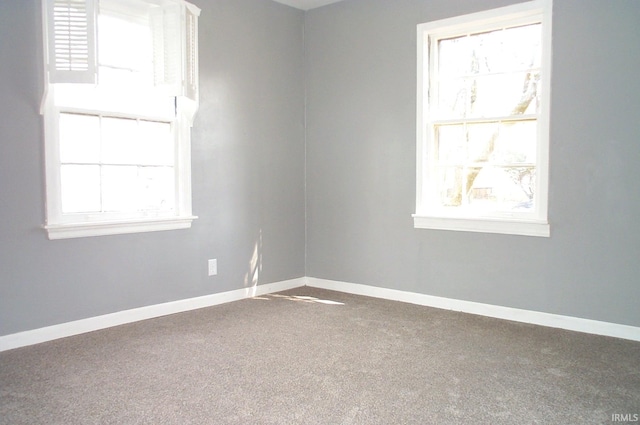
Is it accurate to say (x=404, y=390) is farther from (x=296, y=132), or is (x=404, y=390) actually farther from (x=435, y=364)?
(x=296, y=132)

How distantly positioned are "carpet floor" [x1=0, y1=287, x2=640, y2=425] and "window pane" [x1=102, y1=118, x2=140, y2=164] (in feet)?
3.75

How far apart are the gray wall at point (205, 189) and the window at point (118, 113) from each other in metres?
0.11

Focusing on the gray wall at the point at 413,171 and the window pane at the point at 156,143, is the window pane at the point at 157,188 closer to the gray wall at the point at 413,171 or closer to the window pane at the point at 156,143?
the window pane at the point at 156,143

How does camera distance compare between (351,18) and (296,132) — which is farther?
(296,132)

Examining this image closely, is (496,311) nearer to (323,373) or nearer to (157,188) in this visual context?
(323,373)

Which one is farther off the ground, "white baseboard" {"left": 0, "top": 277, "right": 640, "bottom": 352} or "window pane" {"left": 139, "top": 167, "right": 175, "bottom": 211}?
"window pane" {"left": 139, "top": 167, "right": 175, "bottom": 211}

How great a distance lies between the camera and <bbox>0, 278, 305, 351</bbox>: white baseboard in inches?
120

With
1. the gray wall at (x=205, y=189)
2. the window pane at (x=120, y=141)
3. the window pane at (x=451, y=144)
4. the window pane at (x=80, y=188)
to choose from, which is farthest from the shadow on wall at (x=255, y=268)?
the window pane at (x=451, y=144)

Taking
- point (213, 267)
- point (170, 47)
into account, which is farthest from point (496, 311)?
point (170, 47)

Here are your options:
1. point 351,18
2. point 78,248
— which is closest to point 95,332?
point 78,248

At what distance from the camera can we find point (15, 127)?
9.84 ft

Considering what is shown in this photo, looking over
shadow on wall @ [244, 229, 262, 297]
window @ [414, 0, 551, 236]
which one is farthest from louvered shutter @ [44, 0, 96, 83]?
window @ [414, 0, 551, 236]

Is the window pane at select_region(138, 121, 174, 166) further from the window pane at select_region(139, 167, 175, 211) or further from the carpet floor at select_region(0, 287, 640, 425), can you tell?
the carpet floor at select_region(0, 287, 640, 425)

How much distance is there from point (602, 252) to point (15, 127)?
146 inches
